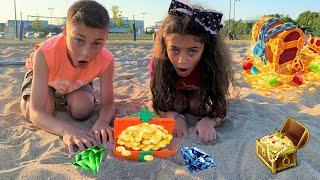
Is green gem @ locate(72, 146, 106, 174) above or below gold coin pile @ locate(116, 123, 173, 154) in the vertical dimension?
below

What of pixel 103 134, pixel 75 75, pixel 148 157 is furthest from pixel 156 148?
pixel 75 75

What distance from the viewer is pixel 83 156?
152 centimetres

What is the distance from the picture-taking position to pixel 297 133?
1544 mm

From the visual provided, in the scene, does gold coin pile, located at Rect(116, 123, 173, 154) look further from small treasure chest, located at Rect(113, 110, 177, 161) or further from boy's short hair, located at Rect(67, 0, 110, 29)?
boy's short hair, located at Rect(67, 0, 110, 29)

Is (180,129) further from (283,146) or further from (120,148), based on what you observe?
(283,146)

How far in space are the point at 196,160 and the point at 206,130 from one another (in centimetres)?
40

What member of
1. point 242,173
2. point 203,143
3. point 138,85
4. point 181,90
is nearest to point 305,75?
point 138,85

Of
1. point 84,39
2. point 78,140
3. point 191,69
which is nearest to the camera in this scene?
point 78,140

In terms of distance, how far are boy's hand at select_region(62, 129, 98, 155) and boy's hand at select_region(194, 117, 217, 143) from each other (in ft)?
1.64

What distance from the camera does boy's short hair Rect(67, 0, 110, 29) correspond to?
1.86 m

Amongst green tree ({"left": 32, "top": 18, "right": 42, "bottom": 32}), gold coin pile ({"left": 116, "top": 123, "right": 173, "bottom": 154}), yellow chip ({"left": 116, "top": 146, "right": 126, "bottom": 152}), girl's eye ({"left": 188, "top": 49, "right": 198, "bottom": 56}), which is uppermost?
green tree ({"left": 32, "top": 18, "right": 42, "bottom": 32})

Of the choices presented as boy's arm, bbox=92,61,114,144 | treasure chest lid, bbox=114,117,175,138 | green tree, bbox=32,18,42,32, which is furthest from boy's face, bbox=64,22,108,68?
green tree, bbox=32,18,42,32

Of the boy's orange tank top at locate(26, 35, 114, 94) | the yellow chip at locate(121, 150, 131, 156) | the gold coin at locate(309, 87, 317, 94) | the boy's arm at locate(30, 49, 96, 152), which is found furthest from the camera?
the gold coin at locate(309, 87, 317, 94)

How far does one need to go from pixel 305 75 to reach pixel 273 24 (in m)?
0.56
